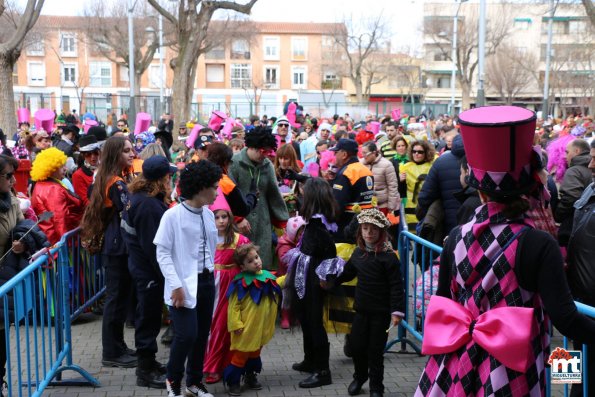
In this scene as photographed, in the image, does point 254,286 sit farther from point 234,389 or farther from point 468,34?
point 468,34

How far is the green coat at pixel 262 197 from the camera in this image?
6988 millimetres

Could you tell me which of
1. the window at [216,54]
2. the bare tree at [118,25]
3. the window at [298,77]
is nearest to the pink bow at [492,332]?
the bare tree at [118,25]

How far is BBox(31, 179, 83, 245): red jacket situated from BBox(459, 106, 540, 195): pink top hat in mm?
5284

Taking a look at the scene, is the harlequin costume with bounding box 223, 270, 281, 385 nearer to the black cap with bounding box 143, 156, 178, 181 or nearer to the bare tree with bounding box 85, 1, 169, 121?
the black cap with bounding box 143, 156, 178, 181

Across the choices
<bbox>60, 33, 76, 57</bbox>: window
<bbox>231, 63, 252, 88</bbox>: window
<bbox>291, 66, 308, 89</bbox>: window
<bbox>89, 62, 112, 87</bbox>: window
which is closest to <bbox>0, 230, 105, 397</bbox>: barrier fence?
<bbox>60, 33, 76, 57</bbox>: window

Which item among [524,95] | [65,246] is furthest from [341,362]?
[524,95]

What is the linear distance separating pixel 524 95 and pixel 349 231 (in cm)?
7529

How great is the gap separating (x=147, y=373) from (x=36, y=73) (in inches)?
3081

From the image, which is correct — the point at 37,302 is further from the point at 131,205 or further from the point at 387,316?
the point at 387,316

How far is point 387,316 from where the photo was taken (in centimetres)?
543

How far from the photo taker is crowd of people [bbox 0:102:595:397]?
2.97 meters

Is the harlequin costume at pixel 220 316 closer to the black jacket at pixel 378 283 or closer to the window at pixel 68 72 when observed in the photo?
the black jacket at pixel 378 283

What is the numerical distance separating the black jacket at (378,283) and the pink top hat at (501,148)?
2414 millimetres

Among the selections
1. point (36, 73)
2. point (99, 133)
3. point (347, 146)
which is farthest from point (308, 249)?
point (36, 73)
